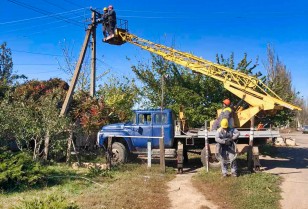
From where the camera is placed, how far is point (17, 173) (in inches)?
346

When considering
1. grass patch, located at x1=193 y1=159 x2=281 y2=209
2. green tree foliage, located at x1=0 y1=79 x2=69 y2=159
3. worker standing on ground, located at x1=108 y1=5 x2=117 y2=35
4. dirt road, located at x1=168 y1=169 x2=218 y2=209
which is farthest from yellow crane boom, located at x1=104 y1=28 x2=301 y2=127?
green tree foliage, located at x1=0 y1=79 x2=69 y2=159

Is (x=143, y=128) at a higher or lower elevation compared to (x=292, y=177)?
higher

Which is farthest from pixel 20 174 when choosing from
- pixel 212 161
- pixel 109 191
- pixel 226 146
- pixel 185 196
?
pixel 212 161

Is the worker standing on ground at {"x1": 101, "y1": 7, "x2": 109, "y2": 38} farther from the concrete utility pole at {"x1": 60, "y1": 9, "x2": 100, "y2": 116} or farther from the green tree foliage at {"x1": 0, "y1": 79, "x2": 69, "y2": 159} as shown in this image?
the green tree foliage at {"x1": 0, "y1": 79, "x2": 69, "y2": 159}

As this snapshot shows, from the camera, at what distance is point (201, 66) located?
14.8m

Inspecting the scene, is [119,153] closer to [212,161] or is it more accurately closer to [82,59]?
[212,161]

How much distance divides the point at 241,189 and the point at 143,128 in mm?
5646

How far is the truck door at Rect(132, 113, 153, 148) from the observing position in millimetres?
13302

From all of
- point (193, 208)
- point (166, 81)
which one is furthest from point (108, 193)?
point (166, 81)

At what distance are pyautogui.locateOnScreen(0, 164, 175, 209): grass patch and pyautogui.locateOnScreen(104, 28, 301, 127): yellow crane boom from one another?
13.5 feet

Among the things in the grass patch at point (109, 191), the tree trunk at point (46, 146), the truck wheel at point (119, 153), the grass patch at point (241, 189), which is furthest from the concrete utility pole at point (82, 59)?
the grass patch at point (241, 189)

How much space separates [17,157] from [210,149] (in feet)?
20.7

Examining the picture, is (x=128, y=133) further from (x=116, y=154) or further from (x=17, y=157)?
(x=17, y=157)

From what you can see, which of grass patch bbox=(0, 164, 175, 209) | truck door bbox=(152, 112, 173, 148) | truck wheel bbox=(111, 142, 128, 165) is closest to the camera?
grass patch bbox=(0, 164, 175, 209)
